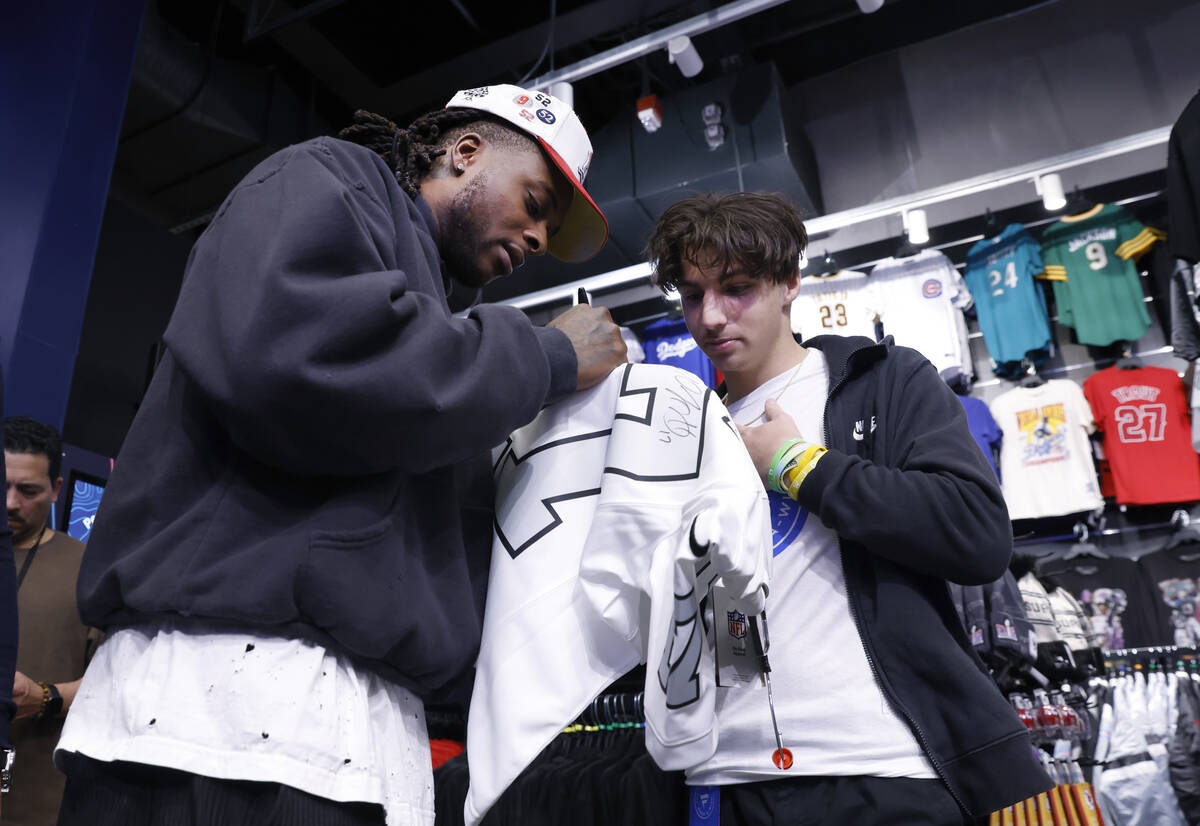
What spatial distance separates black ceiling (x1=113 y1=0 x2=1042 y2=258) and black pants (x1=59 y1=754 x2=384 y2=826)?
4676 mm

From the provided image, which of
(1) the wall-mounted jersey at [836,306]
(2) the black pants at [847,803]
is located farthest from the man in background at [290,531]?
(1) the wall-mounted jersey at [836,306]

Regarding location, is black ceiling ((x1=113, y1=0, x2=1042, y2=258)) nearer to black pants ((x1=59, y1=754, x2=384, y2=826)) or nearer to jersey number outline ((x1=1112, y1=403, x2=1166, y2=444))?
jersey number outline ((x1=1112, y1=403, x2=1166, y2=444))

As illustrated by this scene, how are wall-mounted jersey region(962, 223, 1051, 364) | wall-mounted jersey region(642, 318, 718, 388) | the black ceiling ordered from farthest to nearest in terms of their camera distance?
the black ceiling, wall-mounted jersey region(642, 318, 718, 388), wall-mounted jersey region(962, 223, 1051, 364)

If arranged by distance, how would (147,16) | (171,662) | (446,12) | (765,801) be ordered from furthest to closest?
(446,12) → (147,16) → (765,801) → (171,662)

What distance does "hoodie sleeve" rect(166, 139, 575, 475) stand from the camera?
0.83m

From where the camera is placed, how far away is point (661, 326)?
198 inches

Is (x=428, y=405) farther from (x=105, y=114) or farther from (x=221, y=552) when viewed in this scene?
(x=105, y=114)

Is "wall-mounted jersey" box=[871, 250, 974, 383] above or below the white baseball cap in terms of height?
above

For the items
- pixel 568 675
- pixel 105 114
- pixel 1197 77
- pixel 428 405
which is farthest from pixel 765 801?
pixel 1197 77

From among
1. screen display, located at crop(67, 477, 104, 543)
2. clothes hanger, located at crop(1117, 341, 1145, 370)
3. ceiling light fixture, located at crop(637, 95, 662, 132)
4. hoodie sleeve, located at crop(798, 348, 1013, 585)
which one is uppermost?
ceiling light fixture, located at crop(637, 95, 662, 132)

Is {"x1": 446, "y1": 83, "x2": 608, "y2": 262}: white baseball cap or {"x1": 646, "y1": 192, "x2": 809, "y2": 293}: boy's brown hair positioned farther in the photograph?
{"x1": 646, "y1": 192, "x2": 809, "y2": 293}: boy's brown hair

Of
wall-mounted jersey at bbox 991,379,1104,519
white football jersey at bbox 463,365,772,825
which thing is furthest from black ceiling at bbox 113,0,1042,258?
white football jersey at bbox 463,365,772,825

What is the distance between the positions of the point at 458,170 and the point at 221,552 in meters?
0.65

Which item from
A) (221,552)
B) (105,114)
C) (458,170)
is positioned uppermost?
(105,114)
